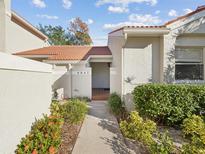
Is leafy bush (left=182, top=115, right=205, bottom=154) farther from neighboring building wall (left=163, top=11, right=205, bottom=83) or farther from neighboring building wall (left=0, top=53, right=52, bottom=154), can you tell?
neighboring building wall (left=0, top=53, right=52, bottom=154)

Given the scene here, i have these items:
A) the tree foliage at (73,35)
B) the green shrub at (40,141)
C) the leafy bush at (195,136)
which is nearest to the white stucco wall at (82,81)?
the leafy bush at (195,136)

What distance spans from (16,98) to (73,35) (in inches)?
1911

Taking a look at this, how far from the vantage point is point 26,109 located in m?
5.36

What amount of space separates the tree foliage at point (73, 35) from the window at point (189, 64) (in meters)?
40.8

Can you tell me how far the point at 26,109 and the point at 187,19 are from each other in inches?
358

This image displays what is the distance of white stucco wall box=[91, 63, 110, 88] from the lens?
24625 mm

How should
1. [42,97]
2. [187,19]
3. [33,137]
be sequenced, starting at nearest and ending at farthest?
[33,137] < [42,97] < [187,19]

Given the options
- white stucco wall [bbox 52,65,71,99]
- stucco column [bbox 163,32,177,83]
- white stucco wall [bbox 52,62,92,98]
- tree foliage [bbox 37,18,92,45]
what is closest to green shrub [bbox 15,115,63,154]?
stucco column [bbox 163,32,177,83]

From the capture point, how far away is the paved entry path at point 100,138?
589 centimetres

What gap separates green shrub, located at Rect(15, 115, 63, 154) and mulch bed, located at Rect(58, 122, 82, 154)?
0.65m

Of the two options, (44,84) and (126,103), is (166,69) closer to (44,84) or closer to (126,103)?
(126,103)

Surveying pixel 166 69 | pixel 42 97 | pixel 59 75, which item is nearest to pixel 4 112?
pixel 42 97

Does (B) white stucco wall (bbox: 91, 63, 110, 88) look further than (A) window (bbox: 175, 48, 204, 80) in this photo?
Yes

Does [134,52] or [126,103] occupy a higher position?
[134,52]
